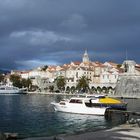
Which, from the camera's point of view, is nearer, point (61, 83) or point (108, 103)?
point (108, 103)

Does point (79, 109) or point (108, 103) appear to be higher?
point (108, 103)

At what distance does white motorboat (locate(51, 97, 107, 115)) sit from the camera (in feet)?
170

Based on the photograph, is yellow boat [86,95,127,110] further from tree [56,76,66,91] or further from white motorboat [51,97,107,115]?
tree [56,76,66,91]

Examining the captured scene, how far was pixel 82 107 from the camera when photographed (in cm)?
5412

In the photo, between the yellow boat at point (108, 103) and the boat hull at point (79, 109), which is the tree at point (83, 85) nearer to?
the boat hull at point (79, 109)

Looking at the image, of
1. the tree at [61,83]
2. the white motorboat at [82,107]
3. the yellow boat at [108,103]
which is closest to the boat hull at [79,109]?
the white motorboat at [82,107]

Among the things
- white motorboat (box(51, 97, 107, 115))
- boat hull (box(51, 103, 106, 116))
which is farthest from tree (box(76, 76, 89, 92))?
white motorboat (box(51, 97, 107, 115))

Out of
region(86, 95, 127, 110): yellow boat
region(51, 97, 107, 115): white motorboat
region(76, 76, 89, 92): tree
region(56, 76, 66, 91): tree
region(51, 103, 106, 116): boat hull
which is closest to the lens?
region(51, 103, 106, 116): boat hull

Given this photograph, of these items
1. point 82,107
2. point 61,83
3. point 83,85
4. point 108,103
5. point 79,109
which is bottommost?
point 79,109

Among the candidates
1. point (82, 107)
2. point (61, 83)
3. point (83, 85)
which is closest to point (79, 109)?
point (82, 107)

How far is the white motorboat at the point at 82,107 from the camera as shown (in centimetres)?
5194

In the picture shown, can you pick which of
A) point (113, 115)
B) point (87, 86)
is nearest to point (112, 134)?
point (113, 115)

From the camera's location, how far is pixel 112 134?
83.8 ft

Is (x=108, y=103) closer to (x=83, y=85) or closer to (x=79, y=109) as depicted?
(x=79, y=109)
